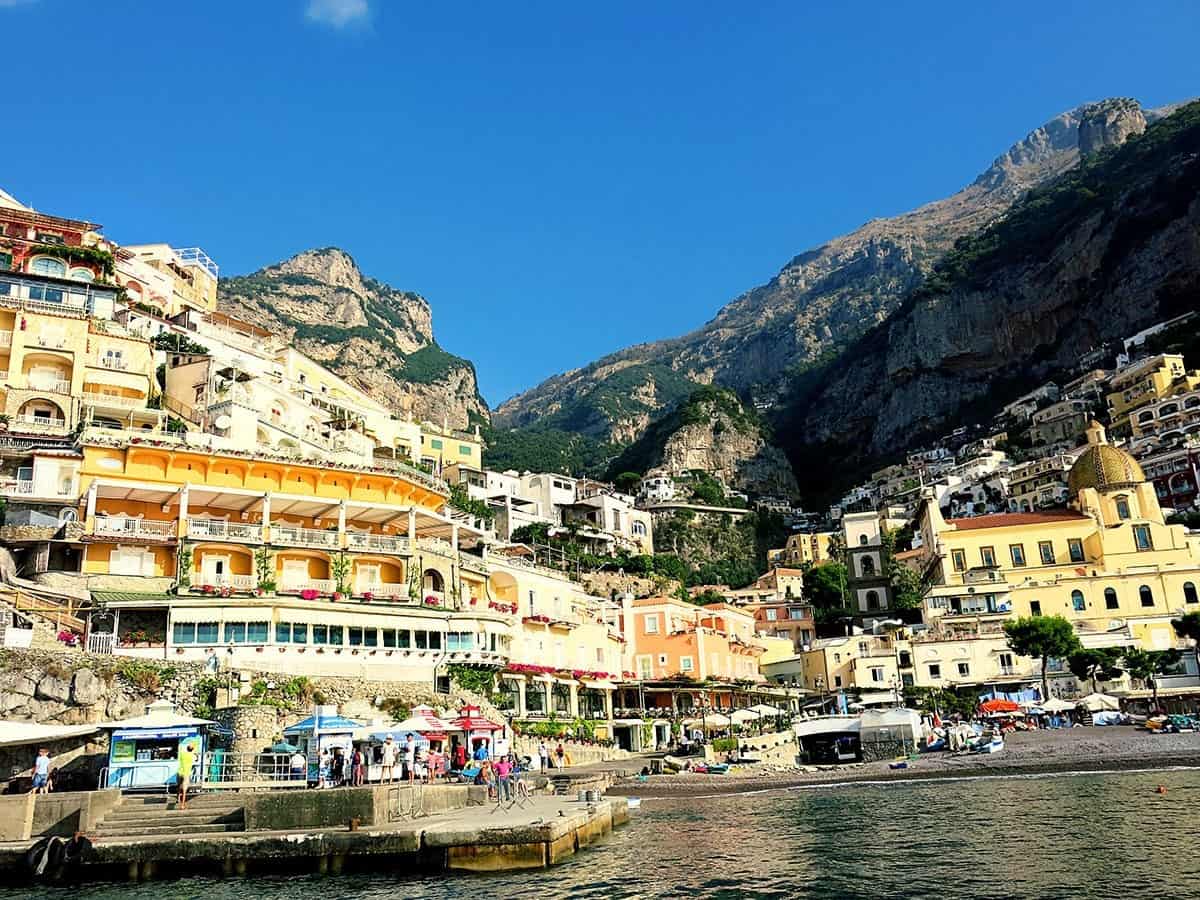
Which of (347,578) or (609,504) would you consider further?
(609,504)

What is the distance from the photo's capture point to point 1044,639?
60250 mm

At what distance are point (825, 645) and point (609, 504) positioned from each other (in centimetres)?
3970

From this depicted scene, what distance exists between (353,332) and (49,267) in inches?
3889

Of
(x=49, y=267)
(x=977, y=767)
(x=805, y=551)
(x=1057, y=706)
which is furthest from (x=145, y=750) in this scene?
(x=805, y=551)

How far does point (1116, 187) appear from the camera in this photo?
140 metres

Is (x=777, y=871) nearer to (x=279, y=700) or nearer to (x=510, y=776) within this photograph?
(x=510, y=776)

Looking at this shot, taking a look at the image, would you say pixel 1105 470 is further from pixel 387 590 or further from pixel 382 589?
pixel 382 589

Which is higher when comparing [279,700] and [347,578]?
[347,578]

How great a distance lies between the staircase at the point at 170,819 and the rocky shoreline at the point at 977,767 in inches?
687

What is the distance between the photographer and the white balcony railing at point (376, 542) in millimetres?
43094

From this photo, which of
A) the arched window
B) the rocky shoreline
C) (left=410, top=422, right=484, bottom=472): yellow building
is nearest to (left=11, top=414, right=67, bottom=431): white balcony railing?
the arched window

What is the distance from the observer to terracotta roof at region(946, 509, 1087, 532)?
7381 cm

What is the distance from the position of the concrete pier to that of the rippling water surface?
1.45 feet

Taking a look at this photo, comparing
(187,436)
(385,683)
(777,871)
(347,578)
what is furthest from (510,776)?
(187,436)
